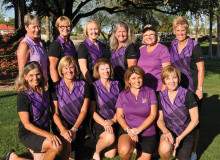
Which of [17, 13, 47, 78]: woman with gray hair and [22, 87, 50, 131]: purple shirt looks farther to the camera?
[17, 13, 47, 78]: woman with gray hair

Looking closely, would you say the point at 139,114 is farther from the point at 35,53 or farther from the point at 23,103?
the point at 35,53

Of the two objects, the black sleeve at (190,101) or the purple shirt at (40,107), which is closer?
the purple shirt at (40,107)

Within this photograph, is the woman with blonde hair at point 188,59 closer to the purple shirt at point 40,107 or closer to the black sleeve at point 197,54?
the black sleeve at point 197,54

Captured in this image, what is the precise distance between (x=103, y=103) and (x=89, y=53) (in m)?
0.98

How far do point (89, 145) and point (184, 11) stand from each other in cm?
1195

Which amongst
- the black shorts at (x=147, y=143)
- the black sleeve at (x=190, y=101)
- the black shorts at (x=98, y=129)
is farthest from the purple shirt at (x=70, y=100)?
the black sleeve at (x=190, y=101)

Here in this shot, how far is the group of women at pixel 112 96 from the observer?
3.52 meters

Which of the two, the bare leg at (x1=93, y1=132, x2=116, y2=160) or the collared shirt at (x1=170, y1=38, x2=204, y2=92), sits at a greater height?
the collared shirt at (x1=170, y1=38, x2=204, y2=92)

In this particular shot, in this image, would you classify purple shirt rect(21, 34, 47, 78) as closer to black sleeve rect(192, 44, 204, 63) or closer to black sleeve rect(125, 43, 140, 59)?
black sleeve rect(125, 43, 140, 59)

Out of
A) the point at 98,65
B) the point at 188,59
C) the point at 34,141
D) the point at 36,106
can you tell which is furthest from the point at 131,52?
the point at 34,141

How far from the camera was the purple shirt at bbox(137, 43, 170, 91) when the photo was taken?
411 cm

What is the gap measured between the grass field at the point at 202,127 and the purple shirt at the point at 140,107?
34.0 inches

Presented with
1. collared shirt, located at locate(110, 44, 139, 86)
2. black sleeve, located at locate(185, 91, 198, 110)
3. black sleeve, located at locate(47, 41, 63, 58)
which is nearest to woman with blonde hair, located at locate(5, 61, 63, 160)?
Answer: black sleeve, located at locate(47, 41, 63, 58)

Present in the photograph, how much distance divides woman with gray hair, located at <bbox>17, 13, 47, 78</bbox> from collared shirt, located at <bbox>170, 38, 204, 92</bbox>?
232 centimetres
